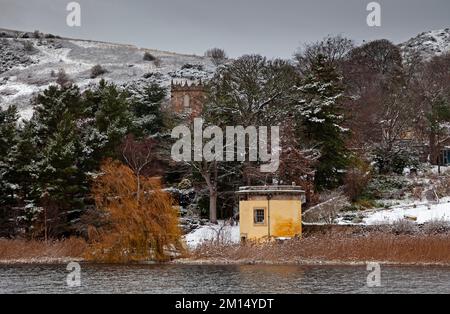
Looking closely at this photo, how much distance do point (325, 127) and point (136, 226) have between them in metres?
15.6

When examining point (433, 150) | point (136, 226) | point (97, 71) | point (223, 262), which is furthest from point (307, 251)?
point (97, 71)

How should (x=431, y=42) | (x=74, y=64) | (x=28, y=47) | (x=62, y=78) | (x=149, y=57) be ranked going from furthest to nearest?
(x=431, y=42)
(x=28, y=47)
(x=149, y=57)
(x=74, y=64)
(x=62, y=78)

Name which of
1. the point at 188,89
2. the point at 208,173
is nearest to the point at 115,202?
the point at 208,173

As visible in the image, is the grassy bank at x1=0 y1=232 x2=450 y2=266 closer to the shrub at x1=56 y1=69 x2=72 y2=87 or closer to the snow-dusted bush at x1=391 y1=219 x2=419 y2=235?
the snow-dusted bush at x1=391 y1=219 x2=419 y2=235

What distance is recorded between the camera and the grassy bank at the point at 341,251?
3775 centimetres

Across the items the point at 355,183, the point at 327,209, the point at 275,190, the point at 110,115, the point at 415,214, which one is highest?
the point at 110,115

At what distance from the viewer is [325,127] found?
49938 mm

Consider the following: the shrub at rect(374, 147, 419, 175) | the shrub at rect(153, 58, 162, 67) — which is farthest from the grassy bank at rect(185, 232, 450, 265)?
the shrub at rect(153, 58, 162, 67)

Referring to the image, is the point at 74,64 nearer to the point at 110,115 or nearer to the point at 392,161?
the point at 110,115

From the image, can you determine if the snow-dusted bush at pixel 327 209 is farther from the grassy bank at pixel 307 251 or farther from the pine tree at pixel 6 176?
the pine tree at pixel 6 176

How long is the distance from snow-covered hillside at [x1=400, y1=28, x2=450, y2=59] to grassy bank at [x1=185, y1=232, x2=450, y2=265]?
94053 millimetres

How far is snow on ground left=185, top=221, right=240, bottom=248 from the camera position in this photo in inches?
1687
